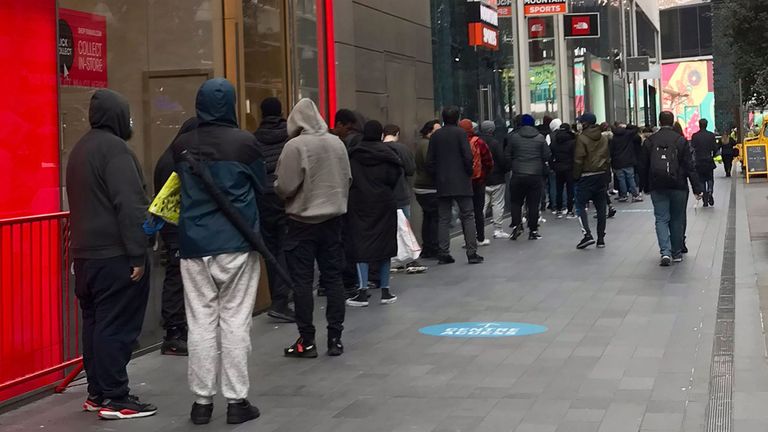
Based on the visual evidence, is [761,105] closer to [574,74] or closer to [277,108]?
[574,74]

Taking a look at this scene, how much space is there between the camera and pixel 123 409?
6.92 metres

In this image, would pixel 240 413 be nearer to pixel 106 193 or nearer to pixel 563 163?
pixel 106 193

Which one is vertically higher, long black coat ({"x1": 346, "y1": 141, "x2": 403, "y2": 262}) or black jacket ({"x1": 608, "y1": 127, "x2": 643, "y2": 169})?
black jacket ({"x1": 608, "y1": 127, "x2": 643, "y2": 169})

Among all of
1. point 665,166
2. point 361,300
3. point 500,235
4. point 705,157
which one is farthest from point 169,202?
point 705,157

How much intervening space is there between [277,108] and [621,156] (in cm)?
1613

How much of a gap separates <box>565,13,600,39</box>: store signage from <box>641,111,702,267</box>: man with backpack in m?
16.9

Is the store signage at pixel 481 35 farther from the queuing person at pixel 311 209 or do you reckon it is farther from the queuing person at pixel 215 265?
the queuing person at pixel 215 265

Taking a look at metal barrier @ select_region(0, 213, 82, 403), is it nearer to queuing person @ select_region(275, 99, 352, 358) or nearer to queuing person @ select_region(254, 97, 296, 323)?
queuing person @ select_region(275, 99, 352, 358)

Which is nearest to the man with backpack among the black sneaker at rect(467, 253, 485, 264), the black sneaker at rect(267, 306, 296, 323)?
the black sneaker at rect(467, 253, 485, 264)

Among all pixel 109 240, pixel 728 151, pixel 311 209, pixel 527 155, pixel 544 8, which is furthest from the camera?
pixel 728 151

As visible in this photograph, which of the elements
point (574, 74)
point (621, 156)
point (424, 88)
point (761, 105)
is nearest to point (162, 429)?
point (424, 88)

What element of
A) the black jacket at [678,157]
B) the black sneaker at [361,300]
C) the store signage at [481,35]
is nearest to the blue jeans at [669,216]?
the black jacket at [678,157]

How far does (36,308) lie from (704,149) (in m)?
18.9

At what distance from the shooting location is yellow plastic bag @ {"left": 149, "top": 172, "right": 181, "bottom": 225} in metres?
6.71
